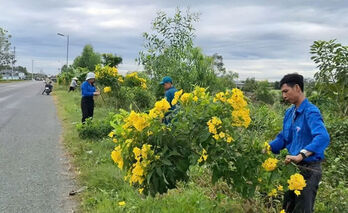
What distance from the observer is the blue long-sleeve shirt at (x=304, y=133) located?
3023 millimetres

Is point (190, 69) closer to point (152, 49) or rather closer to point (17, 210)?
point (152, 49)

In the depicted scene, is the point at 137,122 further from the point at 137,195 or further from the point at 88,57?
the point at 88,57

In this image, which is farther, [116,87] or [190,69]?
[116,87]

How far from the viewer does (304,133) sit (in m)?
3.29

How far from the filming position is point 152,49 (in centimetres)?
1016

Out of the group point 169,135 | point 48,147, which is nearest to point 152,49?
point 48,147

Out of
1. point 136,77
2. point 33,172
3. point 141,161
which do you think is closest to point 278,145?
point 141,161

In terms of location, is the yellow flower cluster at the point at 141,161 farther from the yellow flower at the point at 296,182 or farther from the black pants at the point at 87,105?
the black pants at the point at 87,105

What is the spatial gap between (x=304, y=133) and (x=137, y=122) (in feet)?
5.06

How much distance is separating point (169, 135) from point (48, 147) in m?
5.76

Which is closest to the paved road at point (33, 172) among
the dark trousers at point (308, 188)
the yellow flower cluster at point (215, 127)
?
the yellow flower cluster at point (215, 127)

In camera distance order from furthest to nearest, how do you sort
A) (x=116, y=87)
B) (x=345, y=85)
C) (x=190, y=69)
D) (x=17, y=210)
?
(x=116, y=87), (x=190, y=69), (x=345, y=85), (x=17, y=210)

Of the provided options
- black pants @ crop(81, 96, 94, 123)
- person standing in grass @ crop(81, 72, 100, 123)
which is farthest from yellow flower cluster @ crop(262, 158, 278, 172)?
black pants @ crop(81, 96, 94, 123)

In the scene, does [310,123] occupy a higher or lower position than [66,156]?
higher
